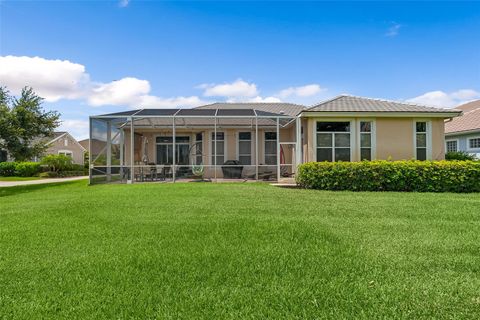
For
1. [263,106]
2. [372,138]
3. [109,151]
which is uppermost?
[263,106]

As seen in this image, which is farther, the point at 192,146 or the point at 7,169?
→ the point at 7,169

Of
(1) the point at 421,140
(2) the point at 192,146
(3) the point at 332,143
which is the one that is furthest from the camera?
(2) the point at 192,146

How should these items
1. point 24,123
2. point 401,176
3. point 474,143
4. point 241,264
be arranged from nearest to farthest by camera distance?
point 241,264 < point 401,176 < point 24,123 < point 474,143

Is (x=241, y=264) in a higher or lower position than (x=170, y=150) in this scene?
lower

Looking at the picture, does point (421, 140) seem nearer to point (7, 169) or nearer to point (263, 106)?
point (263, 106)

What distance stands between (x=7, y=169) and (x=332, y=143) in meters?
29.8

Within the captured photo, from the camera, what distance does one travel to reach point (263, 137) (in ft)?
64.0

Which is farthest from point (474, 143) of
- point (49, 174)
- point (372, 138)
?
point (49, 174)

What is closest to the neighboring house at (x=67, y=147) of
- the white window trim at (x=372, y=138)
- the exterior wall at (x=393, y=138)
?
the exterior wall at (x=393, y=138)

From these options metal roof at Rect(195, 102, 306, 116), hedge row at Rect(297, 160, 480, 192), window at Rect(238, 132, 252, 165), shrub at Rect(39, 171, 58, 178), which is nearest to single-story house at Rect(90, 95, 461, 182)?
window at Rect(238, 132, 252, 165)

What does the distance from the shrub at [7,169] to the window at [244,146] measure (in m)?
23.2

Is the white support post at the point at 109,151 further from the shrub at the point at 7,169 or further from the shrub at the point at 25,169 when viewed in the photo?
the shrub at the point at 7,169

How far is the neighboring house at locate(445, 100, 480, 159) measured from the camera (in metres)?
21.0

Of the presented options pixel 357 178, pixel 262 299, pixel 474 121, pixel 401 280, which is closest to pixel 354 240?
pixel 401 280
